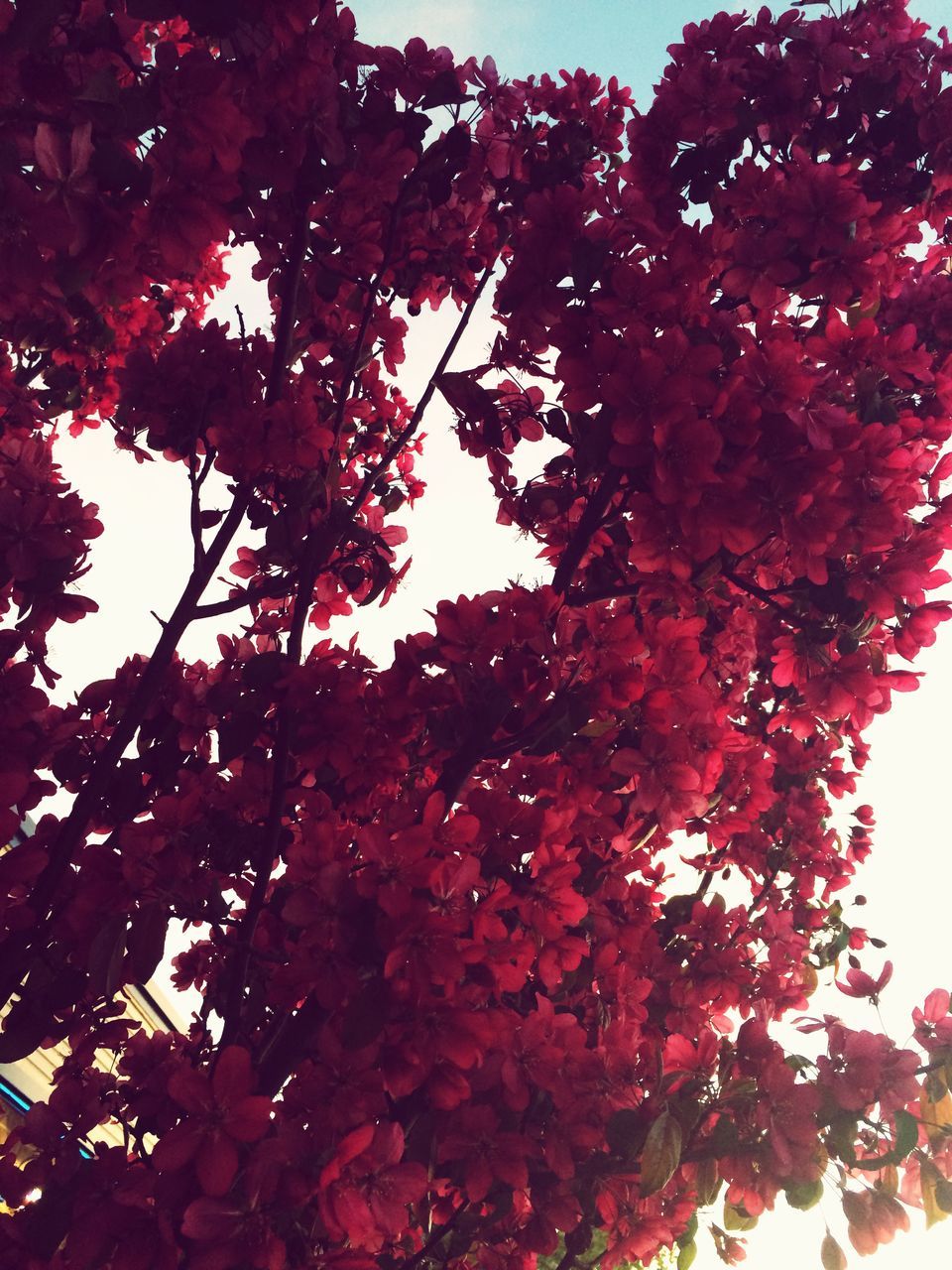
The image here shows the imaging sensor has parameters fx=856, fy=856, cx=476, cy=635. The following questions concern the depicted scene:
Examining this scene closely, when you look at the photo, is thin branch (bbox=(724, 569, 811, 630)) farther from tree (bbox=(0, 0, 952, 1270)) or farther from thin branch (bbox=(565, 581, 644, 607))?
thin branch (bbox=(565, 581, 644, 607))

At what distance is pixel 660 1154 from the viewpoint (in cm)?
109

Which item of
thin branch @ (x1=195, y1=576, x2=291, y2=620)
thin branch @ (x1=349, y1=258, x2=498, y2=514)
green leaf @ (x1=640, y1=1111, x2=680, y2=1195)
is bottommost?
green leaf @ (x1=640, y1=1111, x2=680, y2=1195)

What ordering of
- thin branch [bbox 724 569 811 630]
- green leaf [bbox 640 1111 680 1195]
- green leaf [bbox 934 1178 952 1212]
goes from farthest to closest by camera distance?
thin branch [bbox 724 569 811 630] < green leaf [bbox 934 1178 952 1212] < green leaf [bbox 640 1111 680 1195]

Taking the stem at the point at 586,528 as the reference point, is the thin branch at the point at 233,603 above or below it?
below

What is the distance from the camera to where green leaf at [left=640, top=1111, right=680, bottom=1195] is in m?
1.08

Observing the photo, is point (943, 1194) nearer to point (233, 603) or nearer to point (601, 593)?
point (601, 593)

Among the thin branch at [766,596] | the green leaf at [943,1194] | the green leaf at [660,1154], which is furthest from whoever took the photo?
the thin branch at [766,596]

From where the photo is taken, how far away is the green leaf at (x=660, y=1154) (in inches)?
42.5

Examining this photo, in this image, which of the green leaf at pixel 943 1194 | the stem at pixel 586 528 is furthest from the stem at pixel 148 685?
the green leaf at pixel 943 1194

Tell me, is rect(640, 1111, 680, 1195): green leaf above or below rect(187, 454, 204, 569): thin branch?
below

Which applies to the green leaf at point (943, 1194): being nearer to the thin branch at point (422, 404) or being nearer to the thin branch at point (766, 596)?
the thin branch at point (766, 596)

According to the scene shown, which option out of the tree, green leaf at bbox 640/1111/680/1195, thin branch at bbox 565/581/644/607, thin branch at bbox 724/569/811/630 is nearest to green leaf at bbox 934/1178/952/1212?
the tree

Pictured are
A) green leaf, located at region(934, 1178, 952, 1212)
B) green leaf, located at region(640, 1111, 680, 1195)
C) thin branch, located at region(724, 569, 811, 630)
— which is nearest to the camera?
green leaf, located at region(640, 1111, 680, 1195)

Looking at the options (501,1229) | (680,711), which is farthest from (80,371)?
(501,1229)
